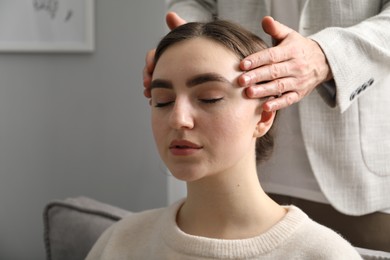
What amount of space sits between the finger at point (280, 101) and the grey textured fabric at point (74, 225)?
83 centimetres

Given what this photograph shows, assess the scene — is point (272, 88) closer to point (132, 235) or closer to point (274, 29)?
point (274, 29)

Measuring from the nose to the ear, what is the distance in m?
0.14

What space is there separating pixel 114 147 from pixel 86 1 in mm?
614

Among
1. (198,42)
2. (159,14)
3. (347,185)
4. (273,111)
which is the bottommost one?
(347,185)

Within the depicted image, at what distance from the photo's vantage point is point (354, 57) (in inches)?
43.8

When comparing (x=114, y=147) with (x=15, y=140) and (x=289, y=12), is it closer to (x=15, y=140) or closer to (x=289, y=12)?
(x=15, y=140)

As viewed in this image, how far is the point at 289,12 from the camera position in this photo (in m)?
1.37

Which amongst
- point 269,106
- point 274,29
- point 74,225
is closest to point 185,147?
point 269,106

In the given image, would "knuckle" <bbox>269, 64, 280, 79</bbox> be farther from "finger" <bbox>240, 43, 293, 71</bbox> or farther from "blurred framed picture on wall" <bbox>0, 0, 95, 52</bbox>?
"blurred framed picture on wall" <bbox>0, 0, 95, 52</bbox>

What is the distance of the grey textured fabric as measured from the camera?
1.64 metres

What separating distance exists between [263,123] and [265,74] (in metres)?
0.11

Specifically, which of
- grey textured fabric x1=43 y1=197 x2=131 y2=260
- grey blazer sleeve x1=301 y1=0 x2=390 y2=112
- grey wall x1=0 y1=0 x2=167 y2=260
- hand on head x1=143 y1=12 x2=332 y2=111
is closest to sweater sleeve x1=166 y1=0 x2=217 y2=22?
grey blazer sleeve x1=301 y1=0 x2=390 y2=112

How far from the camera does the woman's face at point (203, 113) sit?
3.02 feet

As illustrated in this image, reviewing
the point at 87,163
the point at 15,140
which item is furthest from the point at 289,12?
the point at 15,140
